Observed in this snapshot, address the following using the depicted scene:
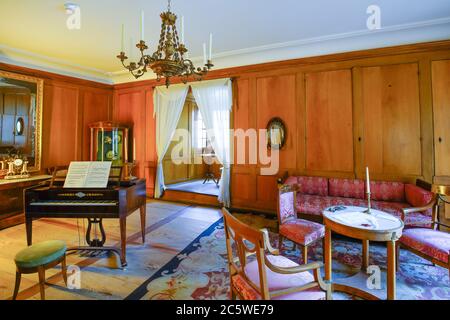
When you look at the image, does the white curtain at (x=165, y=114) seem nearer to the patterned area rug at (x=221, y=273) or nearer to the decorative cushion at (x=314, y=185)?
the patterned area rug at (x=221, y=273)

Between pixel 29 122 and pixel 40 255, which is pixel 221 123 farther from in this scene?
pixel 29 122

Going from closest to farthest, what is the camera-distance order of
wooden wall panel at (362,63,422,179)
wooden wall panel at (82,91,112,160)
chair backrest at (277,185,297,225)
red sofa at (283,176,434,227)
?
chair backrest at (277,185,297,225) < red sofa at (283,176,434,227) < wooden wall panel at (362,63,422,179) < wooden wall panel at (82,91,112,160)

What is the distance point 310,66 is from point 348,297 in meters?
3.73

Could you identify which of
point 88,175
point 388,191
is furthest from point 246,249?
point 388,191

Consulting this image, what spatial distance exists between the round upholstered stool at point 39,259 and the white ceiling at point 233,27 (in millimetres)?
3026

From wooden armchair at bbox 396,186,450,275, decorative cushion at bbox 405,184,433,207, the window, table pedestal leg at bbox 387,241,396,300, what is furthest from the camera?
the window

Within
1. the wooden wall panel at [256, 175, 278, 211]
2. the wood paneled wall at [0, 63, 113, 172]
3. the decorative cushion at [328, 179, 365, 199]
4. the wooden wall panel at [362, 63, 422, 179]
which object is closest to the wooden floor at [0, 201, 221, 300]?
the wooden wall panel at [256, 175, 278, 211]

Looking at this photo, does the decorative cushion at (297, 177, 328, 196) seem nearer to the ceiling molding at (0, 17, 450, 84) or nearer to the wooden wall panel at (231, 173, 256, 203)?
the wooden wall panel at (231, 173, 256, 203)

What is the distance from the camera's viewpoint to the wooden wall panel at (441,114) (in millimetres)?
3373

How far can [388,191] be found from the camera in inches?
136

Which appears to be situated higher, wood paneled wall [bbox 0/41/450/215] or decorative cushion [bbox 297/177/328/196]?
wood paneled wall [bbox 0/41/450/215]

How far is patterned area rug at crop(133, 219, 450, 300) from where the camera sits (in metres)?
2.04

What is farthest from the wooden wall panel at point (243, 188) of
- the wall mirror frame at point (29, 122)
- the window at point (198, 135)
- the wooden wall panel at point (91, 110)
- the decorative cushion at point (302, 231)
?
the wall mirror frame at point (29, 122)

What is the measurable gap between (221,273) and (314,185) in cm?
237
